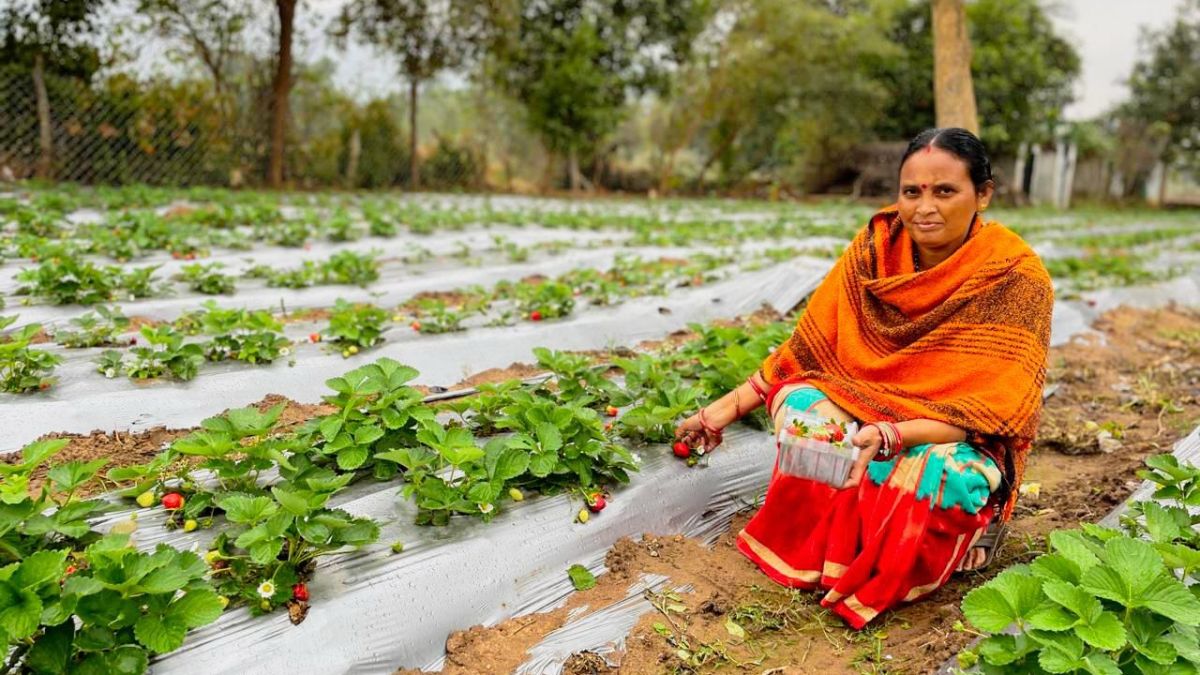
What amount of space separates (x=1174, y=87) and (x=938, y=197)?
29295 millimetres

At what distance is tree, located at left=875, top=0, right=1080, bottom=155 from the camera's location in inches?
781

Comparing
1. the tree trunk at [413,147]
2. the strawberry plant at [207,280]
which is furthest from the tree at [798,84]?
the strawberry plant at [207,280]

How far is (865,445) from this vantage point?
1.88 metres

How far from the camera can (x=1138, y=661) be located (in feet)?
4.60

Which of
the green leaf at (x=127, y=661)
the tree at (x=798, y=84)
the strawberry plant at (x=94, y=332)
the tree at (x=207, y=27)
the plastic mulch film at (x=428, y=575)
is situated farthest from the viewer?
the tree at (x=798, y=84)

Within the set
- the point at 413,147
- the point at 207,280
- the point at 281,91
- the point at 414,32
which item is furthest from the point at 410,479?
the point at 414,32

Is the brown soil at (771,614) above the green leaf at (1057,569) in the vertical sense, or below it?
below

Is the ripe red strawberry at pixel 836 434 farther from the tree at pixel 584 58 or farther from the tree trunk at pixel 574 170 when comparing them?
the tree trunk at pixel 574 170

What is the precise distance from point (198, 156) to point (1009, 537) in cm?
1177

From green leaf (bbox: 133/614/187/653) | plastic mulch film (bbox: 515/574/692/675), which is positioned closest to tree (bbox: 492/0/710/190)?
plastic mulch film (bbox: 515/574/692/675)

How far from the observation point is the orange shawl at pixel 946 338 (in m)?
1.91

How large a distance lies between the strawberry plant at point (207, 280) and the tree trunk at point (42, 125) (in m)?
6.96

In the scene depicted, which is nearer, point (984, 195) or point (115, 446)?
point (984, 195)

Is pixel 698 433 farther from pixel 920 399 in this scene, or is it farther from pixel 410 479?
pixel 410 479
